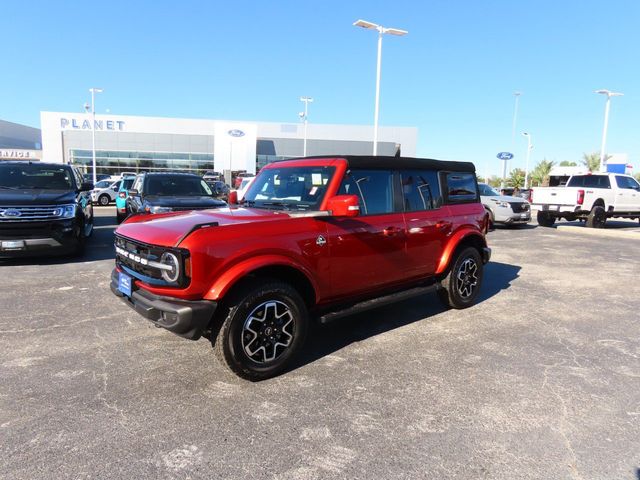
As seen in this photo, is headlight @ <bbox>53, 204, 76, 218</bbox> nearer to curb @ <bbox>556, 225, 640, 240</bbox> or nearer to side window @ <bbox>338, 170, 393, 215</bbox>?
side window @ <bbox>338, 170, 393, 215</bbox>

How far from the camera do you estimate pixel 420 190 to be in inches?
197

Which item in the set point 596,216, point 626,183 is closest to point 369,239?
point 596,216

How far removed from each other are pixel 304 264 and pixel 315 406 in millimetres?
1174

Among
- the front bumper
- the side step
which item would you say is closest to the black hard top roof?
the side step

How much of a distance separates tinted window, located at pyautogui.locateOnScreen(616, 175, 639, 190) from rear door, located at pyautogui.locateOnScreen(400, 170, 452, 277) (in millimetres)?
14685

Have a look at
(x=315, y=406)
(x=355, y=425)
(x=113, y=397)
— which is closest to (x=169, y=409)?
→ (x=113, y=397)

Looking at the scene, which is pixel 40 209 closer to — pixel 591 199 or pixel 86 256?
pixel 86 256

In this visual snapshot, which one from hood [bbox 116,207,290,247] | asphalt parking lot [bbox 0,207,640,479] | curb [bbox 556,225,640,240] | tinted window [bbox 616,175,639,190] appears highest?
tinted window [bbox 616,175,639,190]

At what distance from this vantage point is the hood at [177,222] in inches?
132

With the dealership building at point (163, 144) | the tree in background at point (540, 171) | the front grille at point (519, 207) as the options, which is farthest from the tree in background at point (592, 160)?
the front grille at point (519, 207)

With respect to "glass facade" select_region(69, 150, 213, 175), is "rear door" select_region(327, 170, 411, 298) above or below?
below

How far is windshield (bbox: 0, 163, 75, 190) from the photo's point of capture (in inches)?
331

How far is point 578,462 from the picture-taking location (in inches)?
101

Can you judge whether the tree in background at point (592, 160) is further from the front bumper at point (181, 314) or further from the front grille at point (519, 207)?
the front bumper at point (181, 314)
